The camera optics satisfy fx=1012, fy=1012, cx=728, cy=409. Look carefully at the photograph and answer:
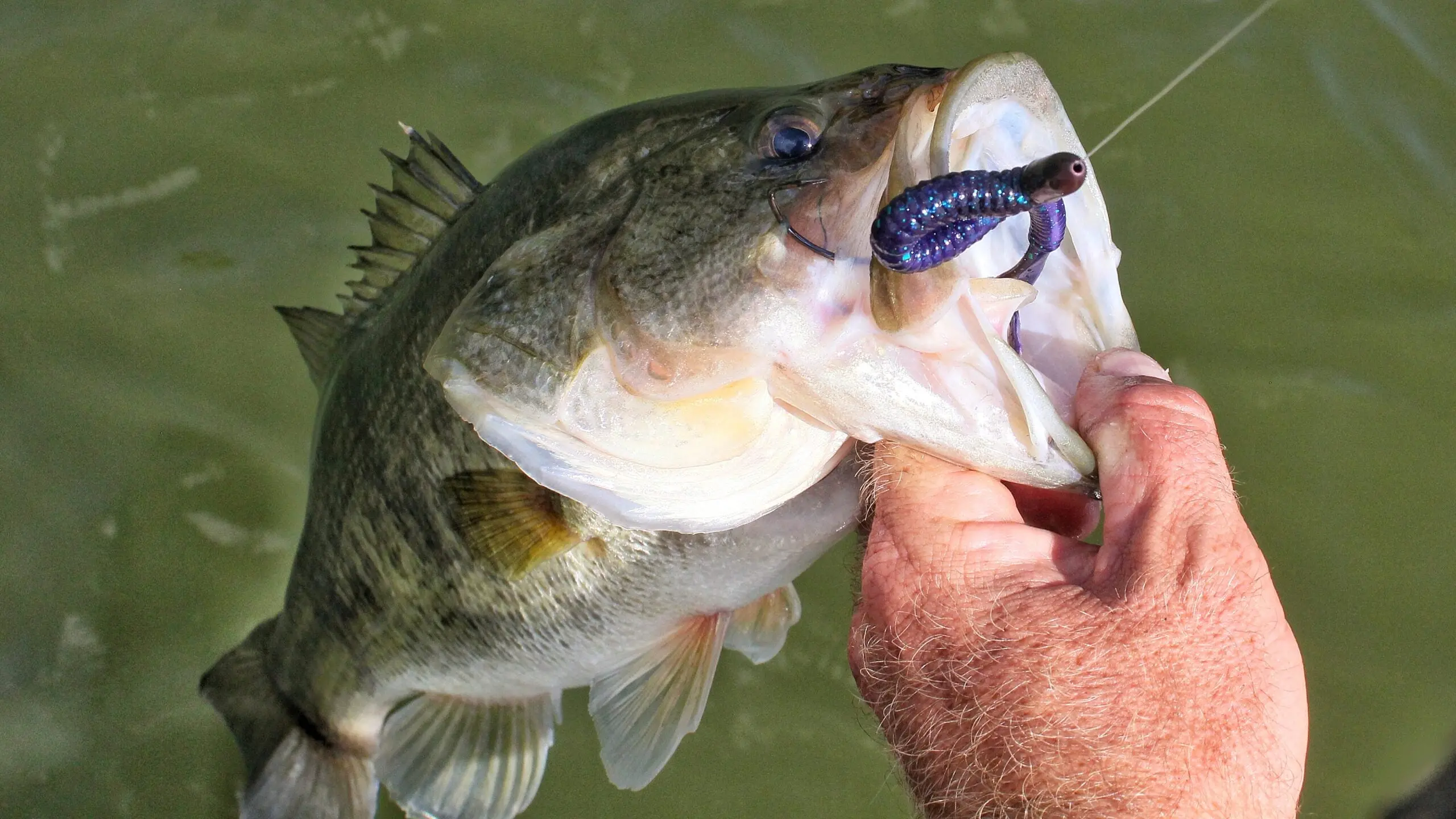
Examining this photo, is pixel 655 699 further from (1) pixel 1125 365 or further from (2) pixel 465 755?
(1) pixel 1125 365

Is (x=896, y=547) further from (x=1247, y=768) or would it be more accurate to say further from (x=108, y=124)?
(x=108, y=124)

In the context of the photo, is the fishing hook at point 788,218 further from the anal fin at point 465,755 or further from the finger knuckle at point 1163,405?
the anal fin at point 465,755

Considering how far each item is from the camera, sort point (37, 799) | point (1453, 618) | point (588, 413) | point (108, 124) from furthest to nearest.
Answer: point (108, 124), point (37, 799), point (1453, 618), point (588, 413)

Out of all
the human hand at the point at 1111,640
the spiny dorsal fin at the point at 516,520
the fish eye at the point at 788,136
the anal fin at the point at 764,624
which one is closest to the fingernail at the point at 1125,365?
the human hand at the point at 1111,640

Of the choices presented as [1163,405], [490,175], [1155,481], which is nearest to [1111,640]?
[1155,481]

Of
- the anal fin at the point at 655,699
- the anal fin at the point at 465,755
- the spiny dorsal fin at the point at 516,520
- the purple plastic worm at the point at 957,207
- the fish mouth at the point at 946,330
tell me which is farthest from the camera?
the anal fin at the point at 465,755

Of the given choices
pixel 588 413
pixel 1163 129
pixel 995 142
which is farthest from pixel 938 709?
pixel 1163 129
